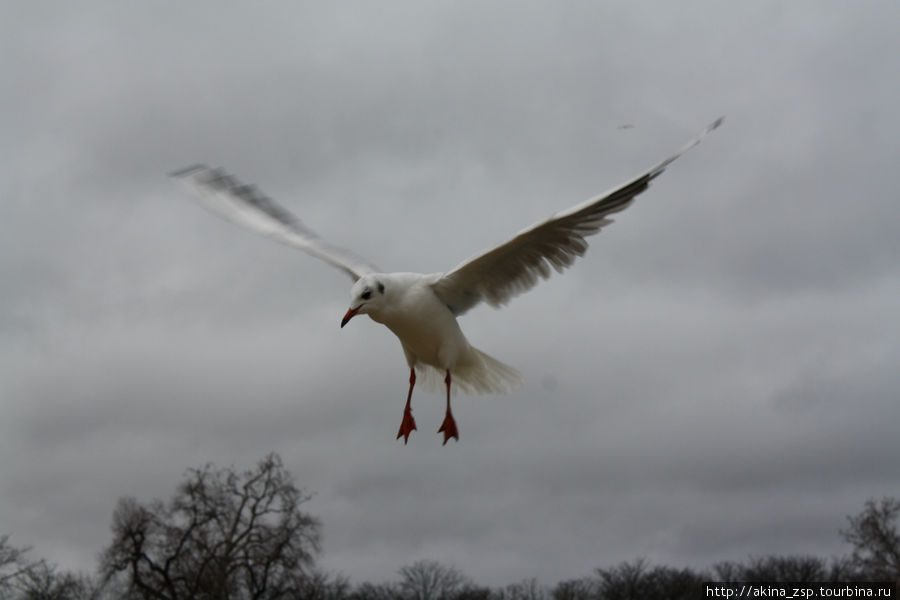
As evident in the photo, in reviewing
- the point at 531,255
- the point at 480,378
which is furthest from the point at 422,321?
the point at 480,378

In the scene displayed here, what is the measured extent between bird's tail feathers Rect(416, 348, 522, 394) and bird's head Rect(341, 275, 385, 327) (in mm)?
1796

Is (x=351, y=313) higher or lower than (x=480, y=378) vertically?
lower

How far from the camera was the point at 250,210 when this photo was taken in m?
10.3

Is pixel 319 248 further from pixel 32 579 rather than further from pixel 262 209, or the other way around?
pixel 32 579

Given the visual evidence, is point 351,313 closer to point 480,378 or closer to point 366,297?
point 366,297

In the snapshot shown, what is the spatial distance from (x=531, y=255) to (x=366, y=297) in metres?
1.63

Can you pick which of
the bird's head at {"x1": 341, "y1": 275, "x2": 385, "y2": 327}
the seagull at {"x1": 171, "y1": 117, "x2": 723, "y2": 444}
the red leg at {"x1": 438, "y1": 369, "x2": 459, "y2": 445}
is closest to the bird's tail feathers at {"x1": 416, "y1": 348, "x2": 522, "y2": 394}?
the seagull at {"x1": 171, "y1": 117, "x2": 723, "y2": 444}

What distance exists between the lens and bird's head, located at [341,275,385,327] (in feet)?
26.9

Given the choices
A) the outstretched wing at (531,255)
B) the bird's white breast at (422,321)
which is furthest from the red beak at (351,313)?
the outstretched wing at (531,255)

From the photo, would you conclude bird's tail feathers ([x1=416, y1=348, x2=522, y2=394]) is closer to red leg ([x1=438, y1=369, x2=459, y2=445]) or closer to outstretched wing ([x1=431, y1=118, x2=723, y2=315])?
outstretched wing ([x1=431, y1=118, x2=723, y2=315])

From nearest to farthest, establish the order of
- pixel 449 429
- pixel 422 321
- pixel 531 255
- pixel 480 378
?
pixel 449 429 < pixel 422 321 < pixel 531 255 < pixel 480 378

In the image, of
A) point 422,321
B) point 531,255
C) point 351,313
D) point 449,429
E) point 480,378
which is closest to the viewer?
point 351,313

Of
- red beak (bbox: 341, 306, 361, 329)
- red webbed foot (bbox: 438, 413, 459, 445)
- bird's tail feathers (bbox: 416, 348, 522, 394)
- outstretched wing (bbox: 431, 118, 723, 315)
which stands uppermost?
outstretched wing (bbox: 431, 118, 723, 315)

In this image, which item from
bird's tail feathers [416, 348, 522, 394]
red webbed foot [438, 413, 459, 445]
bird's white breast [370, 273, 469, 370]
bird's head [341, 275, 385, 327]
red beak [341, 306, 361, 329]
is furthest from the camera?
bird's tail feathers [416, 348, 522, 394]
